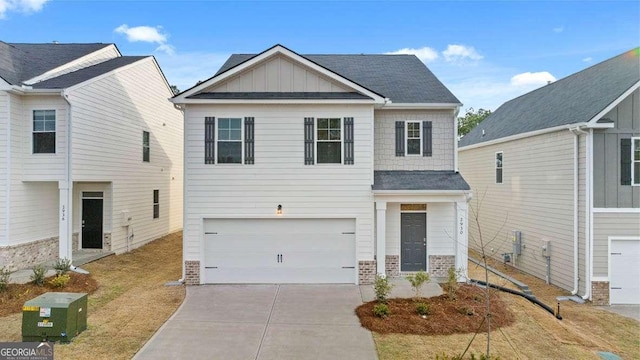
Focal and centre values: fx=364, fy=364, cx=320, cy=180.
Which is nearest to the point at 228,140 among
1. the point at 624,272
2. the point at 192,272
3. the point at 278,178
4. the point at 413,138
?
the point at 278,178

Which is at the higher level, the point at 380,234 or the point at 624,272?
the point at 380,234

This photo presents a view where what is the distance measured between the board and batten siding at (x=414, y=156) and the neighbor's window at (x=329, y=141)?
1595mm

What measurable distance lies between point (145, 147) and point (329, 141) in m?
10.9

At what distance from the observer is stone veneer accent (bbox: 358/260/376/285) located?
11.3 metres

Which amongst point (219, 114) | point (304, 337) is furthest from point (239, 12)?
point (304, 337)

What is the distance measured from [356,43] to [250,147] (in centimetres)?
1372

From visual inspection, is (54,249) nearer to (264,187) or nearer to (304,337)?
(264,187)

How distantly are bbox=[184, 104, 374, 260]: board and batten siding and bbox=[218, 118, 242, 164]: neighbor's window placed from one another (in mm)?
193

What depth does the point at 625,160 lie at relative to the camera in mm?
11297

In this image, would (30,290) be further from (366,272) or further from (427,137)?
(427,137)

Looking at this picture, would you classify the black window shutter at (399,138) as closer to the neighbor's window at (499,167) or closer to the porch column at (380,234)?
the porch column at (380,234)

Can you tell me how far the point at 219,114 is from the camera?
11281mm

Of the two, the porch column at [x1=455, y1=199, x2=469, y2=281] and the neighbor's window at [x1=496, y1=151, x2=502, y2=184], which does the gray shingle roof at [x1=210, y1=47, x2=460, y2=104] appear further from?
the neighbor's window at [x1=496, y1=151, x2=502, y2=184]

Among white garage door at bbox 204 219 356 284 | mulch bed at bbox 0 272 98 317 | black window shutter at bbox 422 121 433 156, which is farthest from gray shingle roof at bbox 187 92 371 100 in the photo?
mulch bed at bbox 0 272 98 317
